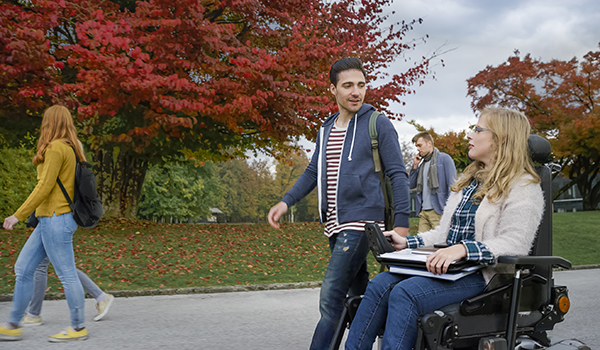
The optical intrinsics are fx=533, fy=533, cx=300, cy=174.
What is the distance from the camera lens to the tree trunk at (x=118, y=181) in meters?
16.6

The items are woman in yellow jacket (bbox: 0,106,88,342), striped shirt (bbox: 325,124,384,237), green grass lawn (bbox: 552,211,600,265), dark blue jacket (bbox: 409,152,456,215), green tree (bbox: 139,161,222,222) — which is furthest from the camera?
green tree (bbox: 139,161,222,222)

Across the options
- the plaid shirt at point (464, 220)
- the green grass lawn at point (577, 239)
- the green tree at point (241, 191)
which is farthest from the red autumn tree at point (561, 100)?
the green tree at point (241, 191)

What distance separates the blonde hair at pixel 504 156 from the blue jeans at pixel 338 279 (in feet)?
2.62

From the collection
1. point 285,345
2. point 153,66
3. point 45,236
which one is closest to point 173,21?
point 153,66

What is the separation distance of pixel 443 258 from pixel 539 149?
0.84 m

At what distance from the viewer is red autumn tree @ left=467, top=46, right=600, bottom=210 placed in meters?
26.6

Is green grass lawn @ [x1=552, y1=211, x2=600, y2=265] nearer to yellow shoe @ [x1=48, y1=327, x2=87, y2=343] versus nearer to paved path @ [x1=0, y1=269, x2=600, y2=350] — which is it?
paved path @ [x1=0, y1=269, x2=600, y2=350]

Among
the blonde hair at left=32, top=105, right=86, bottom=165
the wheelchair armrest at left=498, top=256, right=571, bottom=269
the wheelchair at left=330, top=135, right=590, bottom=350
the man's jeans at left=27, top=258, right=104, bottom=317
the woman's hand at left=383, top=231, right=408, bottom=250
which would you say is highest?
the blonde hair at left=32, top=105, right=86, bottom=165

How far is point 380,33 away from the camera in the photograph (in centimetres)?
1683

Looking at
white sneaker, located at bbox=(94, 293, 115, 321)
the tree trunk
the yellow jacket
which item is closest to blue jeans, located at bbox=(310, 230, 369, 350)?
the yellow jacket

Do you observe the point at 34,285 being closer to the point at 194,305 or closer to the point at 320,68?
the point at 194,305

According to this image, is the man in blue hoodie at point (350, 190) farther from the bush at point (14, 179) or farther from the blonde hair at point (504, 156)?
the bush at point (14, 179)

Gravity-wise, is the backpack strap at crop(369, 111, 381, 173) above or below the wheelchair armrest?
above

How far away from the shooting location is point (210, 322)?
235 inches
